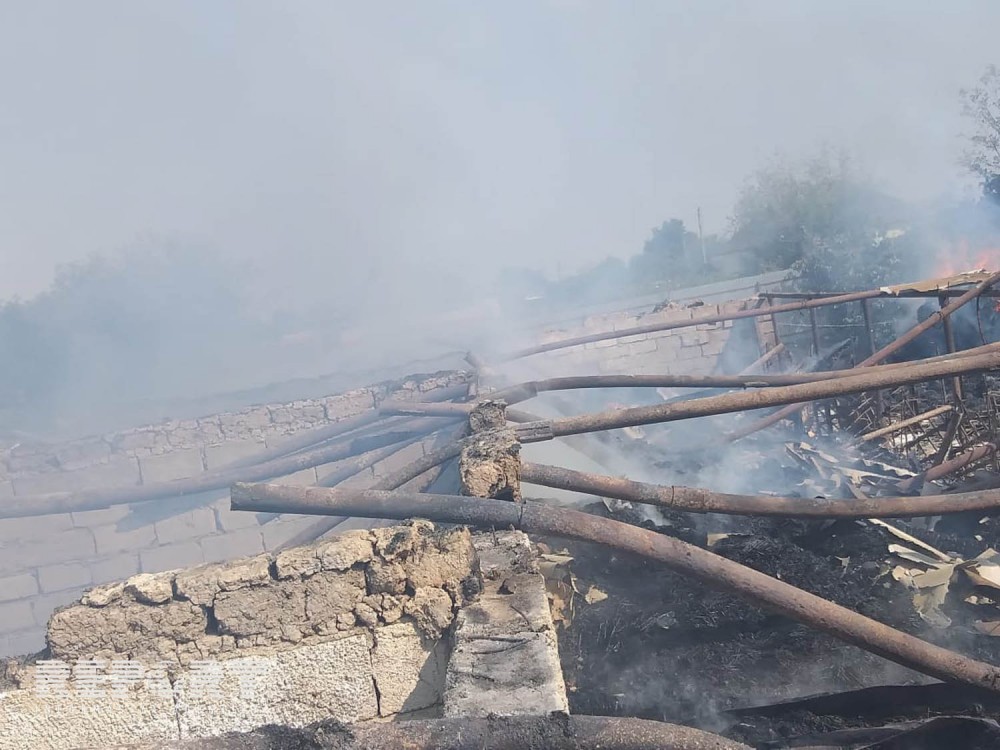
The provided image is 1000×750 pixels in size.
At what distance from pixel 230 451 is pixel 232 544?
1.03m

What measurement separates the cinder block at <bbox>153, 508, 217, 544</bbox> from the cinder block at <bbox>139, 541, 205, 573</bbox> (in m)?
0.08

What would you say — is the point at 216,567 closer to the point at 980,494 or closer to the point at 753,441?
the point at 980,494

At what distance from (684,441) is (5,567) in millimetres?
7492

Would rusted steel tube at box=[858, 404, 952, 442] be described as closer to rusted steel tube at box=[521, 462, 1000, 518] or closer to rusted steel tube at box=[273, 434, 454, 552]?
rusted steel tube at box=[521, 462, 1000, 518]

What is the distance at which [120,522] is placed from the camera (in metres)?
7.66

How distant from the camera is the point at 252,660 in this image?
9.20 ft

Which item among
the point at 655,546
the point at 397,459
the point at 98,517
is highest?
the point at 655,546

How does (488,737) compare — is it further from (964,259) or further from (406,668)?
(964,259)

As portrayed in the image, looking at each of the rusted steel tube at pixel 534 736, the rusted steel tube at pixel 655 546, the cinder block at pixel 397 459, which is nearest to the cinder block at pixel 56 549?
the cinder block at pixel 397 459

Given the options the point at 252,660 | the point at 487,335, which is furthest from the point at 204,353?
the point at 252,660

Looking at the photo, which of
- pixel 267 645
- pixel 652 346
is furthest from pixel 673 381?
pixel 652 346

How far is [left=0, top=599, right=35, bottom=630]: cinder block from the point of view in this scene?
739 centimetres

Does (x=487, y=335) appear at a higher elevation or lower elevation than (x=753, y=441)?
higher

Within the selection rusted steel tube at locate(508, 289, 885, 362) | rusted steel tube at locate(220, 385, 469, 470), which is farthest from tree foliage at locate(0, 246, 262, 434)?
rusted steel tube at locate(508, 289, 885, 362)
